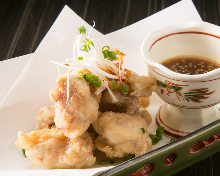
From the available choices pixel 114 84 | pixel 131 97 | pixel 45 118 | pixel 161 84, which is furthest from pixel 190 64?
pixel 45 118

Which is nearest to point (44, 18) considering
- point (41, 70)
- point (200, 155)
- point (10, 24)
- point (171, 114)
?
point (10, 24)

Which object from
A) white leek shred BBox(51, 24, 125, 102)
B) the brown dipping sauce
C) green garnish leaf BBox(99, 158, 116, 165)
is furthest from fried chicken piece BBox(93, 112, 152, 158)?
the brown dipping sauce

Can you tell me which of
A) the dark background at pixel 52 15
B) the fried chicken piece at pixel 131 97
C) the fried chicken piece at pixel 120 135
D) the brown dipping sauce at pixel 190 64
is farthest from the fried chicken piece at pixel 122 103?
the dark background at pixel 52 15

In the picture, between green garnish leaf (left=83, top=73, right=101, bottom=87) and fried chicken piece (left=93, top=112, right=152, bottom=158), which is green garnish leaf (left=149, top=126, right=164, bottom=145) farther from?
green garnish leaf (left=83, top=73, right=101, bottom=87)

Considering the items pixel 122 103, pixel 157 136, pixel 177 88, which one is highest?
pixel 177 88

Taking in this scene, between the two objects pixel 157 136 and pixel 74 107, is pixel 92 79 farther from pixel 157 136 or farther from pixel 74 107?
pixel 157 136
